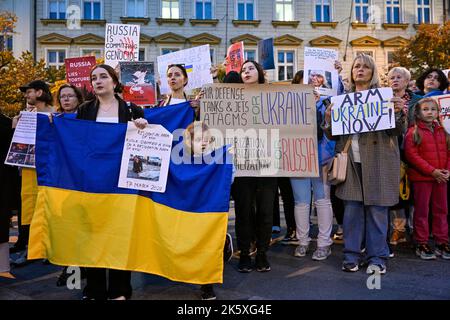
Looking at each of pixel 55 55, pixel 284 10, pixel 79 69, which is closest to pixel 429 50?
pixel 284 10

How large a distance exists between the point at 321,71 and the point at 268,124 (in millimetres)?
1142

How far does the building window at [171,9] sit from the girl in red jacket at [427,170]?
23.0 metres

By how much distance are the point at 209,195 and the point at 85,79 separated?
144 inches

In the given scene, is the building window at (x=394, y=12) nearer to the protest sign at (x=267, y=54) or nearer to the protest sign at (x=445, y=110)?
the protest sign at (x=445, y=110)

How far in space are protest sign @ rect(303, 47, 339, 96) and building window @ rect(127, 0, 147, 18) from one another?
73.5 ft

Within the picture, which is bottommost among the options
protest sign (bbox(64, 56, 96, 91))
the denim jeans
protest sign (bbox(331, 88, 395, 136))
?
the denim jeans

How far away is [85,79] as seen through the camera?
6.32 metres

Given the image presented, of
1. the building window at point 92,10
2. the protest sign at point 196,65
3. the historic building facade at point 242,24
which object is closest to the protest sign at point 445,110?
the protest sign at point 196,65

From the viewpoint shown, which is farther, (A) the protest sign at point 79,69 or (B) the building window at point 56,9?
(B) the building window at point 56,9

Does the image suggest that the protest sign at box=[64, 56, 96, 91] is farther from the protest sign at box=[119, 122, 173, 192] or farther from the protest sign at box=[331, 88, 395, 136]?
the protest sign at box=[331, 88, 395, 136]

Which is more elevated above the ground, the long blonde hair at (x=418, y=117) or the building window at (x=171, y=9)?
the building window at (x=171, y=9)

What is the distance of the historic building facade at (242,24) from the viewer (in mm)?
25266

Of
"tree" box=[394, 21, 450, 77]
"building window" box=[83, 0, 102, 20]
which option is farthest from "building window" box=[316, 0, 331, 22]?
"building window" box=[83, 0, 102, 20]

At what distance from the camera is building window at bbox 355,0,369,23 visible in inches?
1067
